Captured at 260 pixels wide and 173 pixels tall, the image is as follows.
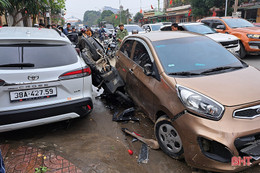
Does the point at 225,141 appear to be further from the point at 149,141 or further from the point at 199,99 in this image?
the point at 149,141

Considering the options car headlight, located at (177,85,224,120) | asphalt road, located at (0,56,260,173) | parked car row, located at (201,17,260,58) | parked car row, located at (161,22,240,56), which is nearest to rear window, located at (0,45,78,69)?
asphalt road, located at (0,56,260,173)

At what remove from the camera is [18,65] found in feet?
9.34

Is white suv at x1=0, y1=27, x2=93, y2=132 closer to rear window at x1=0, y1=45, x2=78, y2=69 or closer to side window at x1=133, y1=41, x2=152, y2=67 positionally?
rear window at x1=0, y1=45, x2=78, y2=69

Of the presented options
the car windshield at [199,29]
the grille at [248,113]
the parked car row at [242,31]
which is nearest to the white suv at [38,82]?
the grille at [248,113]

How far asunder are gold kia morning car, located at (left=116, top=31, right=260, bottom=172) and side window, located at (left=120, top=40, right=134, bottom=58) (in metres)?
0.52

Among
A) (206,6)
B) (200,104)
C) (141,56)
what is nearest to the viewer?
(200,104)

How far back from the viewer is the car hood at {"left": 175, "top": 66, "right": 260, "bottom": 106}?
7.77 feet

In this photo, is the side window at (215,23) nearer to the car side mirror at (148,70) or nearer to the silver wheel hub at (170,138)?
the car side mirror at (148,70)

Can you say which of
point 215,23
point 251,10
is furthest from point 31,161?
point 251,10

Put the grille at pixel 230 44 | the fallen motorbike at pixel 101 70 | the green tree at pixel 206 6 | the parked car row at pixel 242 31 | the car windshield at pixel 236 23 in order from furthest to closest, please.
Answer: the green tree at pixel 206 6, the car windshield at pixel 236 23, the parked car row at pixel 242 31, the grille at pixel 230 44, the fallen motorbike at pixel 101 70

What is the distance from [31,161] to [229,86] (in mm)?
2773

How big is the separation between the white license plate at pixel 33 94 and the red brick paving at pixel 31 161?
795 mm

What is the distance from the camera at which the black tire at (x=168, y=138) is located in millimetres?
2659

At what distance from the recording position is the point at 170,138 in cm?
275
